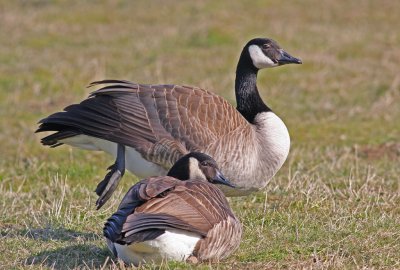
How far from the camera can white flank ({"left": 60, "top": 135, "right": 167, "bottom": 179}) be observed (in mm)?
7043

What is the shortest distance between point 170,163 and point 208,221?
1.43 metres

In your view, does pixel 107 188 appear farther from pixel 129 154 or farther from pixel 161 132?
pixel 161 132

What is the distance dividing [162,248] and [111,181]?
1.60 meters

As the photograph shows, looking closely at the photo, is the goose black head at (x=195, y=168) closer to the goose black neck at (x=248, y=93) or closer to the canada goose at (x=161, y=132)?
the canada goose at (x=161, y=132)

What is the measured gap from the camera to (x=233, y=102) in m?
13.3

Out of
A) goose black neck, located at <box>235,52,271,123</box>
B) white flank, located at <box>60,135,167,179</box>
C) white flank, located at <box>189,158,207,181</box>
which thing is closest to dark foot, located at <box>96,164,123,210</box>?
white flank, located at <box>60,135,167,179</box>

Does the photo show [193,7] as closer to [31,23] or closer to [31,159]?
[31,23]

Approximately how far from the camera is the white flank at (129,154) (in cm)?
704

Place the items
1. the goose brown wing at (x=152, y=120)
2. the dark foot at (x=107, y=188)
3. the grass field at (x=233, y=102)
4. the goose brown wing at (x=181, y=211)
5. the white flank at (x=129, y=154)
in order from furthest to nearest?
the white flank at (x=129, y=154) < the goose brown wing at (x=152, y=120) < the dark foot at (x=107, y=188) < the grass field at (x=233, y=102) < the goose brown wing at (x=181, y=211)

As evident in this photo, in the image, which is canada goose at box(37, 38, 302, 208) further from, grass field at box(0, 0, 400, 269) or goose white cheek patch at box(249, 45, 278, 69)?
goose white cheek patch at box(249, 45, 278, 69)

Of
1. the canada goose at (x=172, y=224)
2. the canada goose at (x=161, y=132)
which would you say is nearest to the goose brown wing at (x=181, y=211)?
the canada goose at (x=172, y=224)

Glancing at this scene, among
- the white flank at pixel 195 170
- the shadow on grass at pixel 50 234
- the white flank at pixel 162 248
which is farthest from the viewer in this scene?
the shadow on grass at pixel 50 234

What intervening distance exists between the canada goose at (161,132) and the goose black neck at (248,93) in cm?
50

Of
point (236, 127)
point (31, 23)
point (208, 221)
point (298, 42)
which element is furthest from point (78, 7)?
point (208, 221)
